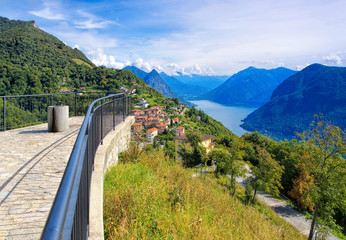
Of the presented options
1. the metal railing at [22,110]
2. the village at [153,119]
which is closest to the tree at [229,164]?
the metal railing at [22,110]

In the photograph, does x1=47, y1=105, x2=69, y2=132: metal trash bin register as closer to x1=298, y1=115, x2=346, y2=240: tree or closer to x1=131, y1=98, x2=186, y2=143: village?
x1=298, y1=115, x2=346, y2=240: tree

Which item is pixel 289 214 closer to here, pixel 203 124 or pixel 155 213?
pixel 155 213

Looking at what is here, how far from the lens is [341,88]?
191875 millimetres

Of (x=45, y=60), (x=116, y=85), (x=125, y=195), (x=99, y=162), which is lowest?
(x=125, y=195)

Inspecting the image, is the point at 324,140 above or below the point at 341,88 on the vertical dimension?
below

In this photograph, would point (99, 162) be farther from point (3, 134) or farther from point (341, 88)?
point (341, 88)

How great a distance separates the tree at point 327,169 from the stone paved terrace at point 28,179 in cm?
→ 1866

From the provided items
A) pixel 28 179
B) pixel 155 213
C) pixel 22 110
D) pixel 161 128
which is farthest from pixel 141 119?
pixel 155 213

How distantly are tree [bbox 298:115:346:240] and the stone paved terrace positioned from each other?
1866cm

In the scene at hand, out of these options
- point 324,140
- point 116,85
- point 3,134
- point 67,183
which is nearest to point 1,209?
point 67,183

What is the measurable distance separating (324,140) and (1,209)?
22428 mm

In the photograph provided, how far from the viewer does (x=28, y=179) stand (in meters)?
3.77

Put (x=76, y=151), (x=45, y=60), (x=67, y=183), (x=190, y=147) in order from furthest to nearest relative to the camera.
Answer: (x=45, y=60), (x=190, y=147), (x=76, y=151), (x=67, y=183)

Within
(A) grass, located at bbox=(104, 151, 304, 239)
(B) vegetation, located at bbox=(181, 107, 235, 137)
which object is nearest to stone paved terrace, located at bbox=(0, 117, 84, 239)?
(A) grass, located at bbox=(104, 151, 304, 239)
